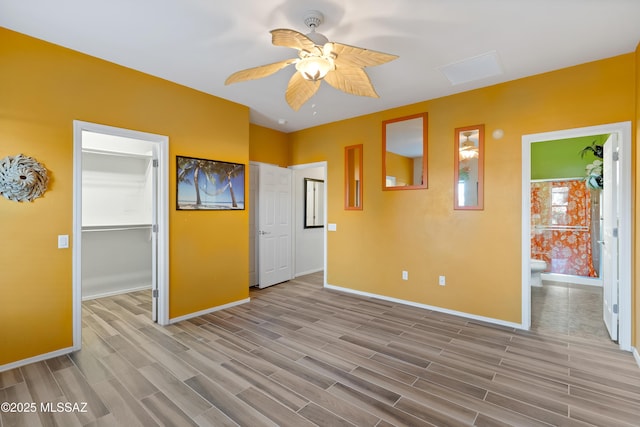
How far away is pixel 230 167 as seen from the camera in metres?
4.16

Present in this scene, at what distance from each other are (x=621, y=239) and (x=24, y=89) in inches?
221

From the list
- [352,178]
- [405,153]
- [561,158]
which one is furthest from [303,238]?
[561,158]

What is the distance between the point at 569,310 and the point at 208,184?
507 centimetres

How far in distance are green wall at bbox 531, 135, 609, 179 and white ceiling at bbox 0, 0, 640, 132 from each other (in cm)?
328

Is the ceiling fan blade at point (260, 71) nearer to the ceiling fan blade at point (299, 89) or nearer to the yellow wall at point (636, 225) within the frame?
the ceiling fan blade at point (299, 89)

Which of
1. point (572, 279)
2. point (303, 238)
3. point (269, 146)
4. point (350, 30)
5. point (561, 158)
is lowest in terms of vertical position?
point (572, 279)

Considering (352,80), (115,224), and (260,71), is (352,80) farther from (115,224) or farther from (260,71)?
(115,224)

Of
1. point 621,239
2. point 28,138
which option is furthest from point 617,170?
point 28,138

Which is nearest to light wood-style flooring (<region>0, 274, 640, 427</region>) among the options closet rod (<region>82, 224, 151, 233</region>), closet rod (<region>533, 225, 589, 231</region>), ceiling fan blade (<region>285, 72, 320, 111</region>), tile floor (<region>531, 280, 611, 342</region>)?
tile floor (<region>531, 280, 611, 342</region>)

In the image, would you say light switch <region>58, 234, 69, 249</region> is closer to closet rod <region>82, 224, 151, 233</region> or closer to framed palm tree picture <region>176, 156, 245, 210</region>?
framed palm tree picture <region>176, 156, 245, 210</region>

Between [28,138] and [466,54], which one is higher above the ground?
[466,54]

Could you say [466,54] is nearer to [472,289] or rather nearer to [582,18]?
[582,18]

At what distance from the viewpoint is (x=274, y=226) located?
534cm

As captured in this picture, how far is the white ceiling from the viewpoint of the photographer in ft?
7.17
